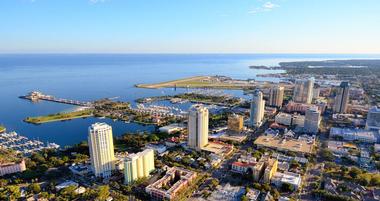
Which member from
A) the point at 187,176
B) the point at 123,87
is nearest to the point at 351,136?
the point at 187,176

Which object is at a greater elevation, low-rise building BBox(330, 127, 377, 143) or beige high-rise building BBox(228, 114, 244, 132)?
beige high-rise building BBox(228, 114, 244, 132)

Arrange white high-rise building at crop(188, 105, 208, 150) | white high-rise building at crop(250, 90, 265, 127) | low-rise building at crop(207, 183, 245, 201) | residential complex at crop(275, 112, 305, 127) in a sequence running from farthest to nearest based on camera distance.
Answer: residential complex at crop(275, 112, 305, 127)
white high-rise building at crop(250, 90, 265, 127)
white high-rise building at crop(188, 105, 208, 150)
low-rise building at crop(207, 183, 245, 201)

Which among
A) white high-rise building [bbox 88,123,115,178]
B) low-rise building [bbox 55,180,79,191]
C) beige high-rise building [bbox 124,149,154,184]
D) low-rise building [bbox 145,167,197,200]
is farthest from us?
white high-rise building [bbox 88,123,115,178]

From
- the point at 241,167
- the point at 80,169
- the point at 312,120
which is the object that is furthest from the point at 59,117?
the point at 312,120

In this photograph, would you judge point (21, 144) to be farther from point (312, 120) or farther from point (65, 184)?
point (312, 120)

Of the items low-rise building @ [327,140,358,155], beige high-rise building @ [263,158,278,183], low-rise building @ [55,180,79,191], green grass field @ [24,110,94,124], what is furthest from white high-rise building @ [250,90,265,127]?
green grass field @ [24,110,94,124]

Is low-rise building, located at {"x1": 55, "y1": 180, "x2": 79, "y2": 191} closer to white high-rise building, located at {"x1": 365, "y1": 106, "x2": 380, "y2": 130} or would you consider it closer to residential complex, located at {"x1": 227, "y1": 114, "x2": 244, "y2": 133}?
residential complex, located at {"x1": 227, "y1": 114, "x2": 244, "y2": 133}

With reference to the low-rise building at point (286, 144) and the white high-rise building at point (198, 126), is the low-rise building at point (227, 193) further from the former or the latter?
the low-rise building at point (286, 144)

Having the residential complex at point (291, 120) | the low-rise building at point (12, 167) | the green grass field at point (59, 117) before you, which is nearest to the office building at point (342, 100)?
the residential complex at point (291, 120)
